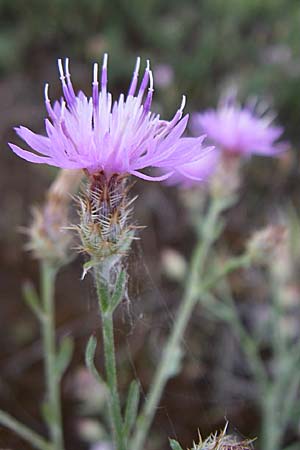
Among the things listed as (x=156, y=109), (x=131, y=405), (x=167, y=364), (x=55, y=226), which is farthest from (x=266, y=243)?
(x=156, y=109)

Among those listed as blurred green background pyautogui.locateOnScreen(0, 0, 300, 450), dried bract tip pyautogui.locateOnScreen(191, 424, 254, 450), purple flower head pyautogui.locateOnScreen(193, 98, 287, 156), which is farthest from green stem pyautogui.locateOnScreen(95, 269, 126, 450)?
purple flower head pyautogui.locateOnScreen(193, 98, 287, 156)

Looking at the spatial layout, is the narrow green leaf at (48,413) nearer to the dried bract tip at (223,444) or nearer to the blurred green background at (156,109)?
the blurred green background at (156,109)

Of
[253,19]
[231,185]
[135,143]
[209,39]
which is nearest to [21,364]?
[231,185]

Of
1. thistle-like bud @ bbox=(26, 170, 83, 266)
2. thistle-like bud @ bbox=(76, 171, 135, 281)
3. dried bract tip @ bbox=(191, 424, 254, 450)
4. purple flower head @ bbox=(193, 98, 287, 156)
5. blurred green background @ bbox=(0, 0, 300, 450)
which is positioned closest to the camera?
dried bract tip @ bbox=(191, 424, 254, 450)

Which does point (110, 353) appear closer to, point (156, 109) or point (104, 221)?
point (104, 221)

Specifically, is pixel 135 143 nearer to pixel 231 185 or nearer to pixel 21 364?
pixel 231 185

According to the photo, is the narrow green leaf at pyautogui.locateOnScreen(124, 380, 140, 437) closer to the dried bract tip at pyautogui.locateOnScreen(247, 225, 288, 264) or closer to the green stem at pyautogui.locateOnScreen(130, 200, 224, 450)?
the green stem at pyautogui.locateOnScreen(130, 200, 224, 450)
